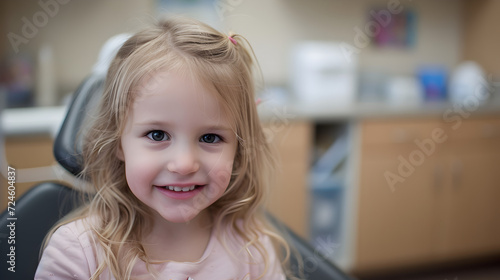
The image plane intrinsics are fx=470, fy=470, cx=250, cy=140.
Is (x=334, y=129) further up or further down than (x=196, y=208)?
further down

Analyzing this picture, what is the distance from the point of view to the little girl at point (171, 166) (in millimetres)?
717

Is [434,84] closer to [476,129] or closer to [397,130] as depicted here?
[476,129]

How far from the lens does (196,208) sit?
75cm

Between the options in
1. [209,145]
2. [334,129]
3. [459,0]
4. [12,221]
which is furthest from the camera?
[459,0]

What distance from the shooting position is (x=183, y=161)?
0.69 m

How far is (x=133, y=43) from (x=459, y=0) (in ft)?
10.0

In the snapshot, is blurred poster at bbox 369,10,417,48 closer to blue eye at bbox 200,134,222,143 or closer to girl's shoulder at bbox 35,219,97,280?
blue eye at bbox 200,134,222,143

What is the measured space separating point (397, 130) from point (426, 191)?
0.40 meters

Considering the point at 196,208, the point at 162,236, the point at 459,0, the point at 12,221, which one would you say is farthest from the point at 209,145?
the point at 459,0

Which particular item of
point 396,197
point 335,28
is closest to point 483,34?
point 335,28

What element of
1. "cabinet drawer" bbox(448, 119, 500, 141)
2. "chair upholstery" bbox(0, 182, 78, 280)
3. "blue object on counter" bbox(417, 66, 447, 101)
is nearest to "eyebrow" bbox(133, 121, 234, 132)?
"chair upholstery" bbox(0, 182, 78, 280)

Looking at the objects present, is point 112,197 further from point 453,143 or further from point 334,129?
point 453,143

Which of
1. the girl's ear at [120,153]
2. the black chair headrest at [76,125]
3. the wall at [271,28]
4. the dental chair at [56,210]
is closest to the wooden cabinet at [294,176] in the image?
the wall at [271,28]

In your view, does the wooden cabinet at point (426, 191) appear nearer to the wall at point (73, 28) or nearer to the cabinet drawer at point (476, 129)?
the cabinet drawer at point (476, 129)
